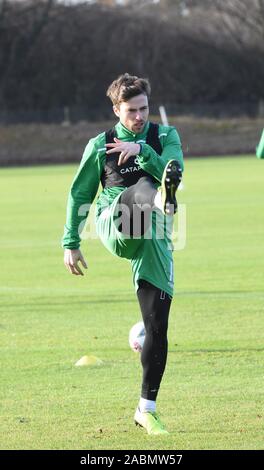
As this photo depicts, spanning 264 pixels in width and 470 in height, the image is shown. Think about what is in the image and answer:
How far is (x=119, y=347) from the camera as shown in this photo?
1069cm

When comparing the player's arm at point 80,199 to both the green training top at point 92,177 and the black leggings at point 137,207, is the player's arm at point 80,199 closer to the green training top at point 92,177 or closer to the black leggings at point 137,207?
the green training top at point 92,177

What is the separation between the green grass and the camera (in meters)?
7.30

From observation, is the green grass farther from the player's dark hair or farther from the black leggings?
the player's dark hair

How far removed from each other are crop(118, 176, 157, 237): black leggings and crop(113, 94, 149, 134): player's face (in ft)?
1.12

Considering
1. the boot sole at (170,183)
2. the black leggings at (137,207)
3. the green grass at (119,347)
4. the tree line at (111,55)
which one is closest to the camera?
the boot sole at (170,183)

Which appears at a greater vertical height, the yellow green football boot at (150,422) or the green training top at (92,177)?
the green training top at (92,177)

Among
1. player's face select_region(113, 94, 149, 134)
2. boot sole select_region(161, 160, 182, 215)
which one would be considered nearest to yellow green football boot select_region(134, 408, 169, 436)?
boot sole select_region(161, 160, 182, 215)

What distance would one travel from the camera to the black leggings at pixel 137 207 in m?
6.93

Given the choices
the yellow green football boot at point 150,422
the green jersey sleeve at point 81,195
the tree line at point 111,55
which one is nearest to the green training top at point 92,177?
the green jersey sleeve at point 81,195

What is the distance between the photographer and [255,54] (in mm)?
74062

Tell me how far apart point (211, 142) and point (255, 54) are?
20996 mm

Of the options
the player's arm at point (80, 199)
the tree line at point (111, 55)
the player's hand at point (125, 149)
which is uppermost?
the player's hand at point (125, 149)

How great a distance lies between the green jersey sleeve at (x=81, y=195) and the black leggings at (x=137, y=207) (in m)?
0.38

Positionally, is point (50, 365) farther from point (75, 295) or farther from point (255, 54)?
point (255, 54)
